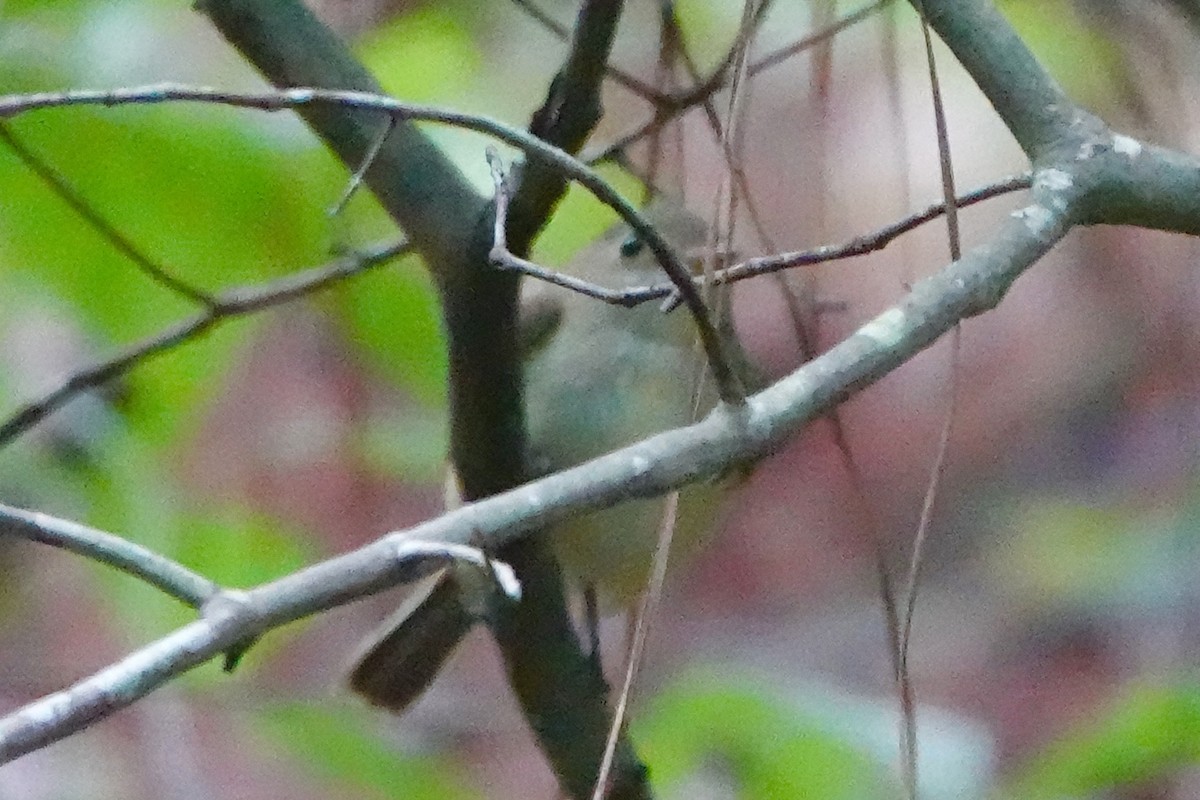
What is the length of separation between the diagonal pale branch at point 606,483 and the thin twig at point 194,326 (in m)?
0.50

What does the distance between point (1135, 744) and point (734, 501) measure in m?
0.66

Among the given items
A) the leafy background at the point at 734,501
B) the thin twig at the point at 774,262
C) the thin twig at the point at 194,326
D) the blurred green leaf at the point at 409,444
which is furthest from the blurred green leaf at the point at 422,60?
the thin twig at the point at 774,262

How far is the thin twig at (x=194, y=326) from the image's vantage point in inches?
39.4

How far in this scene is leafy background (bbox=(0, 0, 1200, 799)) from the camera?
1.00 meters

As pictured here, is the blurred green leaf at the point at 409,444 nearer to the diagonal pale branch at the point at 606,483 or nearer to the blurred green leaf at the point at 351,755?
the blurred green leaf at the point at 351,755

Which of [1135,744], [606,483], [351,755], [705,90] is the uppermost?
[705,90]

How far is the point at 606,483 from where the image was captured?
47 centimetres

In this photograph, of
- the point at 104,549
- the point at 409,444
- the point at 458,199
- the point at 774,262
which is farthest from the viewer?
the point at 409,444

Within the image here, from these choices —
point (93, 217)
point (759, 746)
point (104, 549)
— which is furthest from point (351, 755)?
point (104, 549)

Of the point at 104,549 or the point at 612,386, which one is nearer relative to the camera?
the point at 104,549

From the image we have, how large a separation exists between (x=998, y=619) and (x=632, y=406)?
1.13m

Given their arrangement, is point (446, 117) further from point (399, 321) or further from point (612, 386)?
point (612, 386)

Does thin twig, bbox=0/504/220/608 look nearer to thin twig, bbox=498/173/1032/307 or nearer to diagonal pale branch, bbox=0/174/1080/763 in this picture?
diagonal pale branch, bbox=0/174/1080/763

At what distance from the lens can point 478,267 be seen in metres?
0.75
